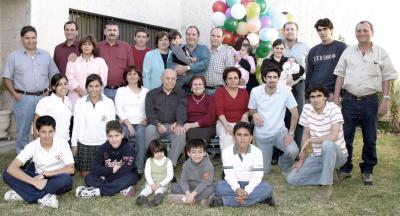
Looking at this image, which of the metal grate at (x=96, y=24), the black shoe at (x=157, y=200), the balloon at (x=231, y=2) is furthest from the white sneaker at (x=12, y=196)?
the balloon at (x=231, y=2)

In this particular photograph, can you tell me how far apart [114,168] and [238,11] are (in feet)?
17.0

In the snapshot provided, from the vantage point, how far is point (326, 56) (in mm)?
5746

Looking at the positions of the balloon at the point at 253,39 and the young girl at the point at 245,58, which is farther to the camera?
the balloon at the point at 253,39

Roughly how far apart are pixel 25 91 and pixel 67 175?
5.87 feet

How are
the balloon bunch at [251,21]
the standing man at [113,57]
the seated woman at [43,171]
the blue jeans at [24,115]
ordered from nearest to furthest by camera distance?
the seated woman at [43,171] < the blue jeans at [24,115] < the standing man at [113,57] < the balloon bunch at [251,21]

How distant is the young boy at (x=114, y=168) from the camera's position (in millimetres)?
4711

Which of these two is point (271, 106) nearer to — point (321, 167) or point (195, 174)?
point (321, 167)

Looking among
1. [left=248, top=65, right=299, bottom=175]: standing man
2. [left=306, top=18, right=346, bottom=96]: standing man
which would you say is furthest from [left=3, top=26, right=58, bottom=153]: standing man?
[left=306, top=18, right=346, bottom=96]: standing man

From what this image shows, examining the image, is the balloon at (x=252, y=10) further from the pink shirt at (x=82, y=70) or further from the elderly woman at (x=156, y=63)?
the pink shirt at (x=82, y=70)

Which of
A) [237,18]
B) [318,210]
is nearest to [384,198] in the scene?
[318,210]

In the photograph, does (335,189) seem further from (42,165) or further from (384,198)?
(42,165)

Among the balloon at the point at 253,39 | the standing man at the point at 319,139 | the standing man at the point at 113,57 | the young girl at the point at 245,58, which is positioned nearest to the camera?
the standing man at the point at 319,139

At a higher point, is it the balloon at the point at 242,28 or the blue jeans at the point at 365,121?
the balloon at the point at 242,28

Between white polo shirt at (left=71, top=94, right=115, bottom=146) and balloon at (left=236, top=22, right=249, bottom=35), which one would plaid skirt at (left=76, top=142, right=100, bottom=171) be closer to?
white polo shirt at (left=71, top=94, right=115, bottom=146)
